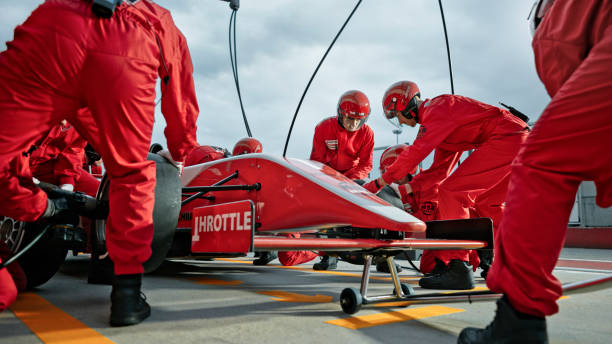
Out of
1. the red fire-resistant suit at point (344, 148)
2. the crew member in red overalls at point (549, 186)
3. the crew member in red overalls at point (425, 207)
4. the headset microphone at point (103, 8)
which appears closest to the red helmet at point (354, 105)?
the red fire-resistant suit at point (344, 148)

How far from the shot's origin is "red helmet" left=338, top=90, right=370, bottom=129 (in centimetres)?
467

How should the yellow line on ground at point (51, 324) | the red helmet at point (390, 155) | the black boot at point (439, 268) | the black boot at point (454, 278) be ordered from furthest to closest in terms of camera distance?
1. the red helmet at point (390, 155)
2. the black boot at point (439, 268)
3. the black boot at point (454, 278)
4. the yellow line on ground at point (51, 324)

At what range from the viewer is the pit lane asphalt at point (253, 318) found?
1.62 m

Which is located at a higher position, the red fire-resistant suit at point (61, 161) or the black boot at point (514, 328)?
the red fire-resistant suit at point (61, 161)

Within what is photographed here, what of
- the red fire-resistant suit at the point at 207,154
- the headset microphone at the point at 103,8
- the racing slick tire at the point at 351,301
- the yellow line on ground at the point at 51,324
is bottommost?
the yellow line on ground at the point at 51,324

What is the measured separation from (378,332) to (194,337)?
2.38 feet

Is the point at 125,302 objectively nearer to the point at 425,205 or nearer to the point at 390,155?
the point at 425,205

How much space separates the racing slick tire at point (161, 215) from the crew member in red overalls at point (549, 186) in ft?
4.72

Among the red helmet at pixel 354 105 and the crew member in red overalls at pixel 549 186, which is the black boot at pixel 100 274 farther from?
the red helmet at pixel 354 105

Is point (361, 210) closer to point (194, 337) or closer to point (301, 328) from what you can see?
point (301, 328)

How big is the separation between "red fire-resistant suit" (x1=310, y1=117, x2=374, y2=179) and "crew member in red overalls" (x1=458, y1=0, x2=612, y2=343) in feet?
13.3

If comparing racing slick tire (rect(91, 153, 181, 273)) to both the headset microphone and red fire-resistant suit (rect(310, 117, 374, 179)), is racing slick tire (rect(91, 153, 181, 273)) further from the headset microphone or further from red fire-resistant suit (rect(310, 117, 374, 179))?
red fire-resistant suit (rect(310, 117, 374, 179))

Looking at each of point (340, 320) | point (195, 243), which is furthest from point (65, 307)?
point (340, 320)

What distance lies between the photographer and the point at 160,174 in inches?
83.2
